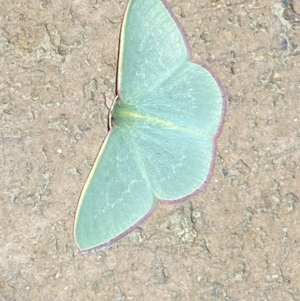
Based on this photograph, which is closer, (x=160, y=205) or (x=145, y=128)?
(x=145, y=128)

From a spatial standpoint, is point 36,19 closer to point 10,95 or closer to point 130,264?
point 10,95

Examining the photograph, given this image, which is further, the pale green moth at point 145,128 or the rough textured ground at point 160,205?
the rough textured ground at point 160,205

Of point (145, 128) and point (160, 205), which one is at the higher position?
point (145, 128)

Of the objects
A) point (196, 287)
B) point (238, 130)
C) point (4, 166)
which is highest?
point (4, 166)

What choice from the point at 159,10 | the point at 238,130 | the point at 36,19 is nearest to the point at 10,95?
the point at 36,19

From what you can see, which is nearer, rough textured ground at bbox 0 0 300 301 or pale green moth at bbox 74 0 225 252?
pale green moth at bbox 74 0 225 252
